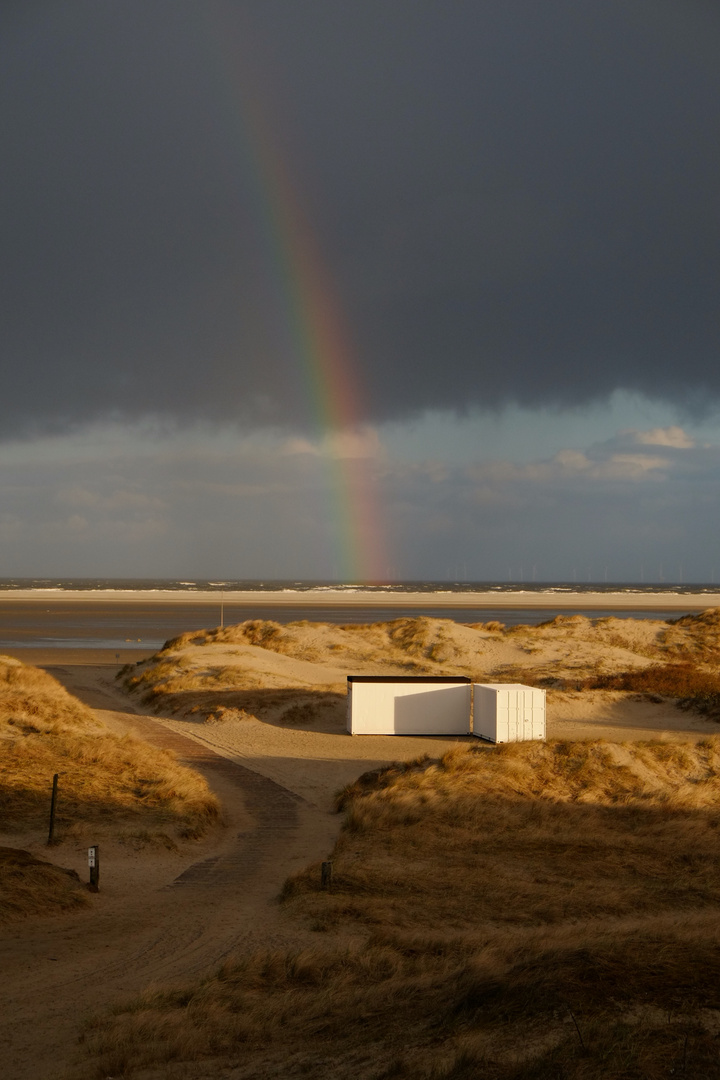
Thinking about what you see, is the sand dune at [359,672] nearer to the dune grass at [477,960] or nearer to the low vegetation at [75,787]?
the low vegetation at [75,787]

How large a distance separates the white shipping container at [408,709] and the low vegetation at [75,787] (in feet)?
24.6

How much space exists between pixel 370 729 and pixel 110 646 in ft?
126

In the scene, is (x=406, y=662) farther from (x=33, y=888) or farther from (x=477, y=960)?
(x=477, y=960)

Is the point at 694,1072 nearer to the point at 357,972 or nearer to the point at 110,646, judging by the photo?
the point at 357,972

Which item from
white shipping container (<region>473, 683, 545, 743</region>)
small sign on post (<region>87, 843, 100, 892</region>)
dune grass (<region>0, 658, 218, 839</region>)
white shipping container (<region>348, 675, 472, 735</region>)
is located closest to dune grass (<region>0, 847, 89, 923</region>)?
small sign on post (<region>87, 843, 100, 892</region>)

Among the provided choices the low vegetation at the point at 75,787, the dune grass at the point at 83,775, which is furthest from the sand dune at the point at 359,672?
the low vegetation at the point at 75,787

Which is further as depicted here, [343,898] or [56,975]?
[343,898]

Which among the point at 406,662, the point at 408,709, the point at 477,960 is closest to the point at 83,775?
the point at 408,709

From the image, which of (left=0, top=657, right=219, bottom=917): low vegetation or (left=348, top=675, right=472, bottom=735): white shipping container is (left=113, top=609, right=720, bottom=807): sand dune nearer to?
(left=348, top=675, right=472, bottom=735): white shipping container

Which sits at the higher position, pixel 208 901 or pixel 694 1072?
pixel 694 1072

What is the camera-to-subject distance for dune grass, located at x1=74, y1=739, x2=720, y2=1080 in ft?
25.0

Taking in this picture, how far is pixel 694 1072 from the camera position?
6730 mm

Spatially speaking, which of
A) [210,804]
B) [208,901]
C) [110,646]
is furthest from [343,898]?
[110,646]

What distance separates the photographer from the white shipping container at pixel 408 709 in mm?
31797
